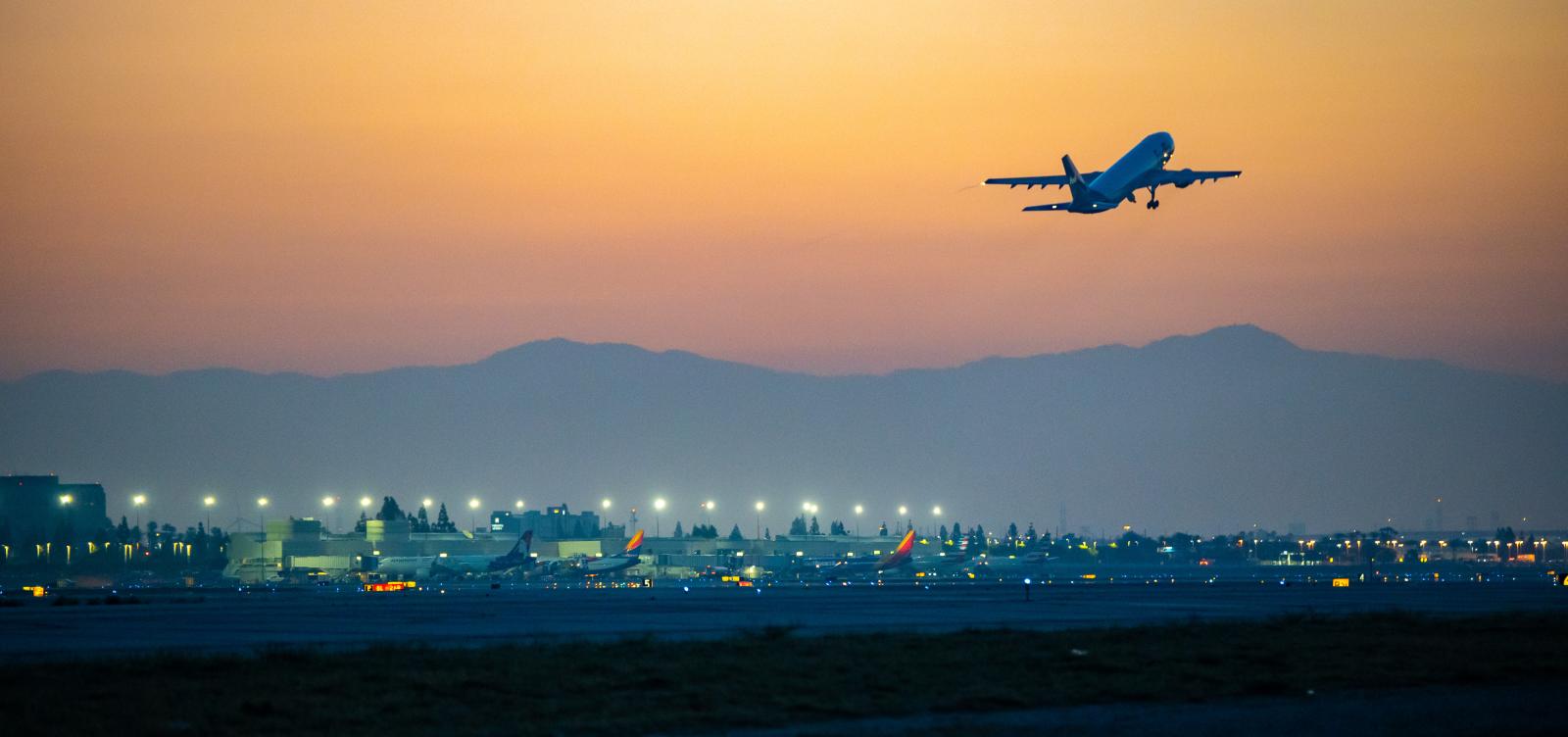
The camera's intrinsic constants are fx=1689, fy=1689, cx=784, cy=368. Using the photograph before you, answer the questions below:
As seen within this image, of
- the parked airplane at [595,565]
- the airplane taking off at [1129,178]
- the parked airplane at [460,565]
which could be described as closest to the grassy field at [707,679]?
the airplane taking off at [1129,178]

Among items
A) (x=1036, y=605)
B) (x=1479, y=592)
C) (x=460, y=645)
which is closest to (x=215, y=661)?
(x=460, y=645)

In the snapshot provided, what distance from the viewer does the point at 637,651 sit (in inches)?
1874

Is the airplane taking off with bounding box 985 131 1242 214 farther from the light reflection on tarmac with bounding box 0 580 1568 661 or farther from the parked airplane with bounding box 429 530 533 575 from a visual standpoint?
the parked airplane with bounding box 429 530 533 575

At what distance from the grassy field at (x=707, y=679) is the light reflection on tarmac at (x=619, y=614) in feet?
26.6

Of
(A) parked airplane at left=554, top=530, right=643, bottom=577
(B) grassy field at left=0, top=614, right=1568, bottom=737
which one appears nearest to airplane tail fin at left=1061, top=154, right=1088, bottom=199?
(B) grassy field at left=0, top=614, right=1568, bottom=737

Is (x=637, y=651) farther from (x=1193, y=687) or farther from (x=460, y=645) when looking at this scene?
(x=1193, y=687)

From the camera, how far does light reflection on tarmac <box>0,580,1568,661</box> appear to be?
5762 cm

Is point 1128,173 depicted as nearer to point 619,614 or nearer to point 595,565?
point 619,614

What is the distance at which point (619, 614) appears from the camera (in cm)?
7500

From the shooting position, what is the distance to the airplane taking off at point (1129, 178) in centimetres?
10269

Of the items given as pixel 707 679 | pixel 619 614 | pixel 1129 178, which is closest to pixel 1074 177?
pixel 1129 178

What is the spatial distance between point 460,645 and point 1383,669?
2652 cm

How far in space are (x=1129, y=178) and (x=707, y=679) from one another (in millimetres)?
69307

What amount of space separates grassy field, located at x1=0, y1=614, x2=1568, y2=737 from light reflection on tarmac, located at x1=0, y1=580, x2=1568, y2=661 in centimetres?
810
